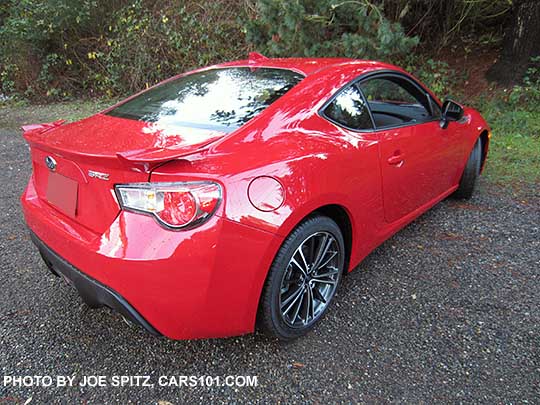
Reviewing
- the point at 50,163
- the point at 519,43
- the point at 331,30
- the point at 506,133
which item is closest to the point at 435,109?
the point at 50,163

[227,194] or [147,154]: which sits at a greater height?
[147,154]

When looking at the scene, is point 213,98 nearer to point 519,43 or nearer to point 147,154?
point 147,154

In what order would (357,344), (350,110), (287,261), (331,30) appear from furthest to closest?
(331,30)
(350,110)
(357,344)
(287,261)

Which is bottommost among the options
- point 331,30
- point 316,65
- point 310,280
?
point 310,280

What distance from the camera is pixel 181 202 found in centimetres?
155

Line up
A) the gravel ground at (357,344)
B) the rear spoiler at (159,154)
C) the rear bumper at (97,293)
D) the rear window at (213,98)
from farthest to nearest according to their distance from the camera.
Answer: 1. the rear window at (213,98)
2. the gravel ground at (357,344)
3. the rear bumper at (97,293)
4. the rear spoiler at (159,154)

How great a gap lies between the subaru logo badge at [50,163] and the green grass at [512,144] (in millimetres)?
4249

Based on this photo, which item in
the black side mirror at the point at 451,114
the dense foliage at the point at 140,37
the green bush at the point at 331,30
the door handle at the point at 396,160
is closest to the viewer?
the door handle at the point at 396,160

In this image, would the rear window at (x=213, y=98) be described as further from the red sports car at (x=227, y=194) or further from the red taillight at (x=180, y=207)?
the red taillight at (x=180, y=207)

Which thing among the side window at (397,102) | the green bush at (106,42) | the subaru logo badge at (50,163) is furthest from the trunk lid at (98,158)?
the green bush at (106,42)

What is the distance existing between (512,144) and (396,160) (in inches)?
150

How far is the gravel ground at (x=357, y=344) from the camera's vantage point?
1794 mm

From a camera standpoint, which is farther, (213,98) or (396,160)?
(396,160)

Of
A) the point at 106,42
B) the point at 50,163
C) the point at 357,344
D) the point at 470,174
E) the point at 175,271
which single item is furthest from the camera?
the point at 106,42
